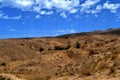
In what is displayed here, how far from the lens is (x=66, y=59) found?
3647cm

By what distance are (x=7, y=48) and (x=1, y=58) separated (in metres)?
7.82

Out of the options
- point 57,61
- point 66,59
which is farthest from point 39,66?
point 66,59

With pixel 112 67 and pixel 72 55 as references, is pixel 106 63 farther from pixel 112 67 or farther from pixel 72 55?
pixel 72 55

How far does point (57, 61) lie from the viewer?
3359 centimetres

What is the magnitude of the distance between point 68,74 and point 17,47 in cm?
4037

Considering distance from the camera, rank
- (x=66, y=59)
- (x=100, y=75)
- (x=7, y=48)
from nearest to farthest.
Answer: (x=100, y=75) → (x=66, y=59) → (x=7, y=48)

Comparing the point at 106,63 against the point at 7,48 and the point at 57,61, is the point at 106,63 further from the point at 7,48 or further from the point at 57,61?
the point at 7,48

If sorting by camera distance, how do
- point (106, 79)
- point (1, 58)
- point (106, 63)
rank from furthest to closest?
1. point (1, 58)
2. point (106, 63)
3. point (106, 79)

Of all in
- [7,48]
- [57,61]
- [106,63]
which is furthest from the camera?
[7,48]

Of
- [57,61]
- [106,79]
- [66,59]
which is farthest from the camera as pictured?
[66,59]

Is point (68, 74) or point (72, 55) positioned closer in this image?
point (68, 74)

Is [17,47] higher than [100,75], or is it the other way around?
[17,47]

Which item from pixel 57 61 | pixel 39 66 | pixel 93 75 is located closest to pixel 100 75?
pixel 93 75

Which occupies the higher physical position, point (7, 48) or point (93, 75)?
point (7, 48)
